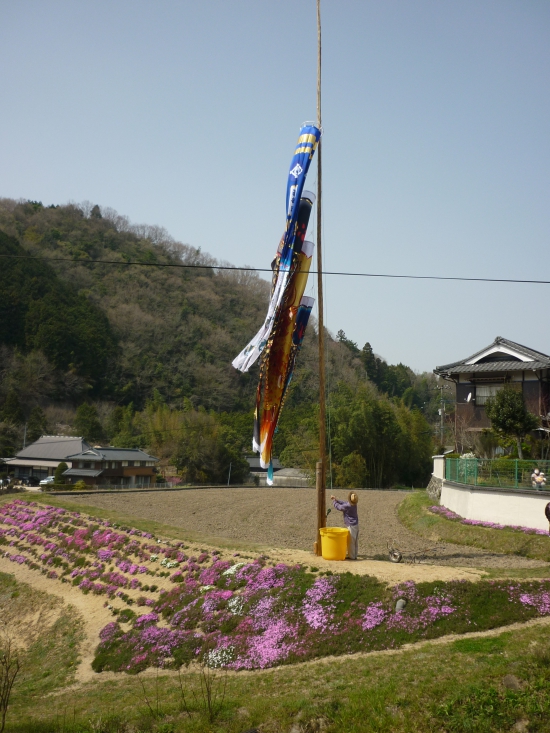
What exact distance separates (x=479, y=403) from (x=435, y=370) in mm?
2507

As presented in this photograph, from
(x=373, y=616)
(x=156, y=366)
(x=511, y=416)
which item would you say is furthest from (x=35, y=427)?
(x=373, y=616)

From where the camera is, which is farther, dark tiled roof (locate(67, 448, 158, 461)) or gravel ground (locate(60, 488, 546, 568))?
dark tiled roof (locate(67, 448, 158, 461))

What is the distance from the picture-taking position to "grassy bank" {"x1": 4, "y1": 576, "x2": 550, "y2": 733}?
6816 mm

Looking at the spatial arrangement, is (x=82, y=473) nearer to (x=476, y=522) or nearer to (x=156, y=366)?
(x=476, y=522)

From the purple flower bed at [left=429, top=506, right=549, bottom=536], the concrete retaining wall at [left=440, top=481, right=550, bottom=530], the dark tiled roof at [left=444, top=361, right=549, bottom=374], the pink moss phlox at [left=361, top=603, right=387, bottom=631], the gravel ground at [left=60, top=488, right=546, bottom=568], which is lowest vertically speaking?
Result: the gravel ground at [left=60, top=488, right=546, bottom=568]

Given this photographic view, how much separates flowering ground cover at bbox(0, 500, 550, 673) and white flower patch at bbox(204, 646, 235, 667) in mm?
18

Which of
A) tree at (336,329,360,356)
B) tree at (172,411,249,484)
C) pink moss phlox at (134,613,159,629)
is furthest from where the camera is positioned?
tree at (336,329,360,356)

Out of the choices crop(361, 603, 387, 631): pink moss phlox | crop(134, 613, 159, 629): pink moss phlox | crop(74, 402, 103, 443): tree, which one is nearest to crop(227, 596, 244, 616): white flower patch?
crop(134, 613, 159, 629): pink moss phlox

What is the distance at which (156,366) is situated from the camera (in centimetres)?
8625

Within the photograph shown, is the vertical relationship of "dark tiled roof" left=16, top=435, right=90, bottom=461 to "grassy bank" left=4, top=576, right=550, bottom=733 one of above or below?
above

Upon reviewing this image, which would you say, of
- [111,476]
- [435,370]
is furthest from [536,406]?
[111,476]

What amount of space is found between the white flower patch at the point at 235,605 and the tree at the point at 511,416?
14713 millimetres

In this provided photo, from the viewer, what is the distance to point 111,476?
45969 millimetres

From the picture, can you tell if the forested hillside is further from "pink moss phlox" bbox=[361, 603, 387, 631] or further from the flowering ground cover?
"pink moss phlox" bbox=[361, 603, 387, 631]
